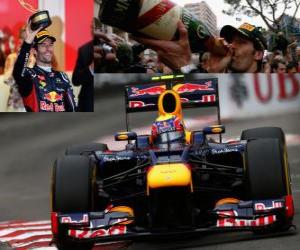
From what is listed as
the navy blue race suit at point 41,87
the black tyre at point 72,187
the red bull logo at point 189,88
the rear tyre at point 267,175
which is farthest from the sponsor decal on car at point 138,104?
the navy blue race suit at point 41,87

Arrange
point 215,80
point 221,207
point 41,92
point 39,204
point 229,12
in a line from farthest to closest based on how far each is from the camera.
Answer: point 229,12 → point 41,92 → point 39,204 → point 215,80 → point 221,207

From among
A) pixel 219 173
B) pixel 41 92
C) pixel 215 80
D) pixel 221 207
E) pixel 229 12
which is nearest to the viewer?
pixel 221 207

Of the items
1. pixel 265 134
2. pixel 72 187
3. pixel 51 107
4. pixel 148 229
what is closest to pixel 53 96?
pixel 51 107

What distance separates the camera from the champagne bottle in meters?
10.5

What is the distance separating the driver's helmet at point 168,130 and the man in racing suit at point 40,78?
14.1ft

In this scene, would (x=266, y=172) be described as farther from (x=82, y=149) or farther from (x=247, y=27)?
(x=247, y=27)

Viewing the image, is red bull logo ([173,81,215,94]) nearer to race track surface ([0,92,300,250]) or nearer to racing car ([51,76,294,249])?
racing car ([51,76,294,249])

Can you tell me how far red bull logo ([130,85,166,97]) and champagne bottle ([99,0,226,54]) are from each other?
10.8ft

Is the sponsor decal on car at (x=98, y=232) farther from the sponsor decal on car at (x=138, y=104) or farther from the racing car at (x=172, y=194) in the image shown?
the sponsor decal on car at (x=138, y=104)

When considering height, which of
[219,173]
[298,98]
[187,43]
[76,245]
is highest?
[187,43]

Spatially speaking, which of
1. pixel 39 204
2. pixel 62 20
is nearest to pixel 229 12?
pixel 62 20

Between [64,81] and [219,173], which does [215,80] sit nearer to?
[219,173]

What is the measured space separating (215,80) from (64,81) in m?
3.83

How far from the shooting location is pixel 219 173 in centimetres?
588
